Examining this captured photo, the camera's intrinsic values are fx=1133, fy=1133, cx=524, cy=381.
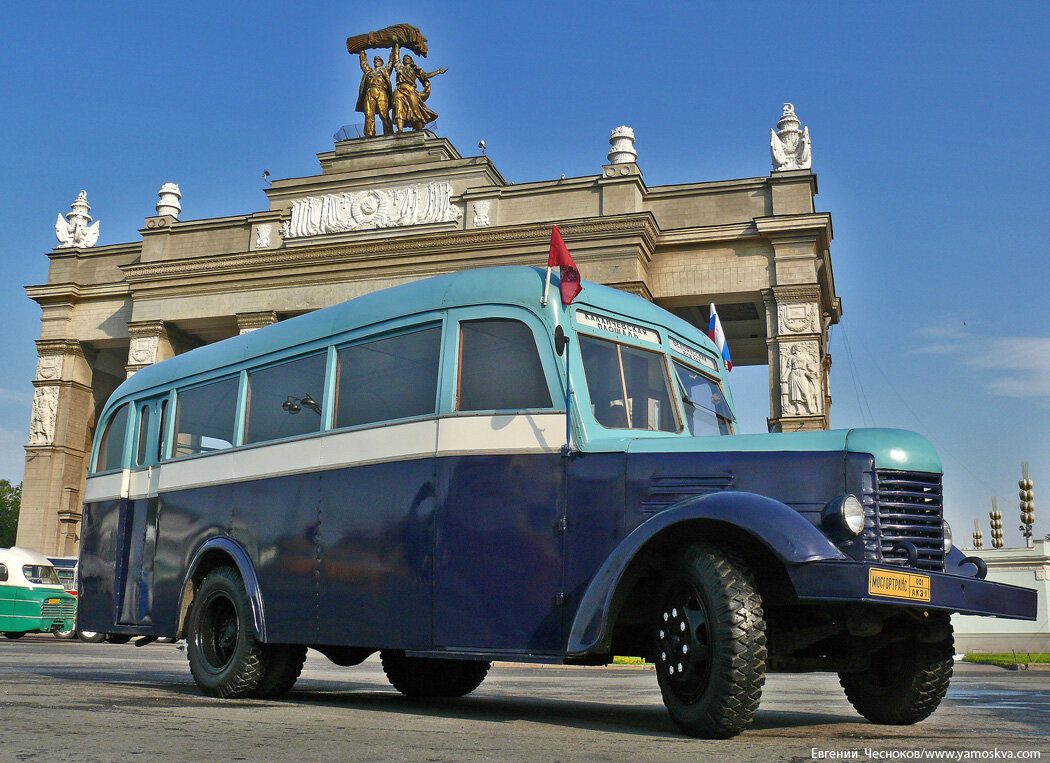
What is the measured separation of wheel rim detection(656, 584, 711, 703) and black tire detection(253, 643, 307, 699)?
3732 mm

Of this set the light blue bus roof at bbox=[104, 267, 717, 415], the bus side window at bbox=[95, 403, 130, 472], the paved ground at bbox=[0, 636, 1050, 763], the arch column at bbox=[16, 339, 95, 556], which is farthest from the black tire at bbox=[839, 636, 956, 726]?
the arch column at bbox=[16, 339, 95, 556]

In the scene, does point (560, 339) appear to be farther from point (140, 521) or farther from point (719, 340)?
point (140, 521)

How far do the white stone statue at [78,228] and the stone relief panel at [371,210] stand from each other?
10.2 m

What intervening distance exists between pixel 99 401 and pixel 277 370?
37541 mm

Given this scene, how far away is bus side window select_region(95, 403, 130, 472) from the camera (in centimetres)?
1098

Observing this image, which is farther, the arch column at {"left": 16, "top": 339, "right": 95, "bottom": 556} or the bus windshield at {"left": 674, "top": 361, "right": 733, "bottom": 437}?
the arch column at {"left": 16, "top": 339, "right": 95, "bottom": 556}

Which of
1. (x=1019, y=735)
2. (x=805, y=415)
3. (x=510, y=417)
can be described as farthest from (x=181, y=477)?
(x=805, y=415)

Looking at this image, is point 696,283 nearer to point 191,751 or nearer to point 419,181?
point 419,181

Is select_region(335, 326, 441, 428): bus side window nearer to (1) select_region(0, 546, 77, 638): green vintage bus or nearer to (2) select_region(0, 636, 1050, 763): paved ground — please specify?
(2) select_region(0, 636, 1050, 763): paved ground

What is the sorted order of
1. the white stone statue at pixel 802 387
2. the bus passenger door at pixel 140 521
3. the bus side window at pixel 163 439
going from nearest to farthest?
the bus passenger door at pixel 140 521 → the bus side window at pixel 163 439 → the white stone statue at pixel 802 387

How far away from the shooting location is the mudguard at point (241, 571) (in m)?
8.67

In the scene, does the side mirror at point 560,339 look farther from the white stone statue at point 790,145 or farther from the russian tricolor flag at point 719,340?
the white stone statue at point 790,145

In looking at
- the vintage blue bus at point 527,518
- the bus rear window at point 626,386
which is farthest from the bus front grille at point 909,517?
the bus rear window at point 626,386

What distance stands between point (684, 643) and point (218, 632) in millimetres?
4872
